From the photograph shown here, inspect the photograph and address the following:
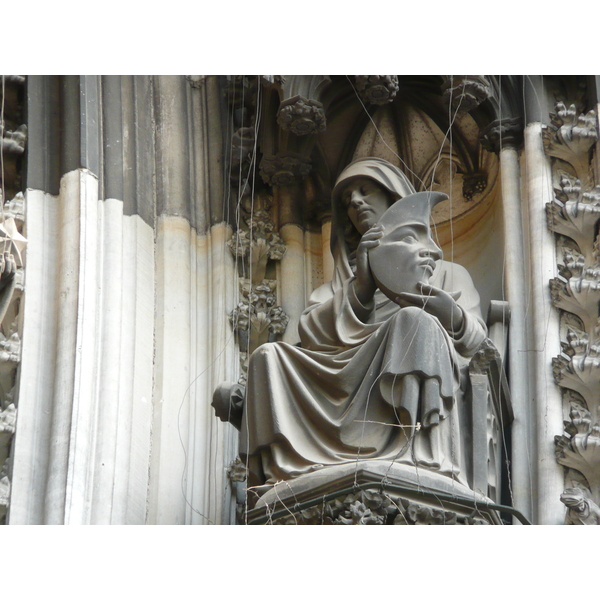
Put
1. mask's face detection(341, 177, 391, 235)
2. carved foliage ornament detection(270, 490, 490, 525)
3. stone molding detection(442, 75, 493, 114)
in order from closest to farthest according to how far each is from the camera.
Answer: carved foliage ornament detection(270, 490, 490, 525), mask's face detection(341, 177, 391, 235), stone molding detection(442, 75, 493, 114)

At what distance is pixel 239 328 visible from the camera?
20.4 ft

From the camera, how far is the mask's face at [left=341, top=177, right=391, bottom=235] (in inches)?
236

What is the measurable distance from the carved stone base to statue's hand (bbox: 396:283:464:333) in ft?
1.88

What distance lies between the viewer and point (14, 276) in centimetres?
534

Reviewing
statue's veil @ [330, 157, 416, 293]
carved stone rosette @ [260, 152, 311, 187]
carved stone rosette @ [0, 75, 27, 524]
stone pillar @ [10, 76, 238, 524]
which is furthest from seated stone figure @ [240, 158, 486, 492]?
carved stone rosette @ [0, 75, 27, 524]

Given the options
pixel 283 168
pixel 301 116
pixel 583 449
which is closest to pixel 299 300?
pixel 283 168

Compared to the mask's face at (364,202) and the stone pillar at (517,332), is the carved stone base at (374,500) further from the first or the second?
the mask's face at (364,202)

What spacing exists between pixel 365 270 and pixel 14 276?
110 cm

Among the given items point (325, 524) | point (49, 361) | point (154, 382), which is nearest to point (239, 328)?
point (154, 382)

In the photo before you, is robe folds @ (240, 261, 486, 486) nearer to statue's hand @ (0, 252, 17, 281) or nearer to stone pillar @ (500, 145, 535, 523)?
stone pillar @ (500, 145, 535, 523)

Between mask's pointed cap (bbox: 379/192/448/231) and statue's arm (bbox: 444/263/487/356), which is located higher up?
mask's pointed cap (bbox: 379/192/448/231)

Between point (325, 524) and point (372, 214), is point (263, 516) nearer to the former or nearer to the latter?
point (325, 524)

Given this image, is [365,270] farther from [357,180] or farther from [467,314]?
[357,180]

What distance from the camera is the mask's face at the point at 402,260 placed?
222 inches
